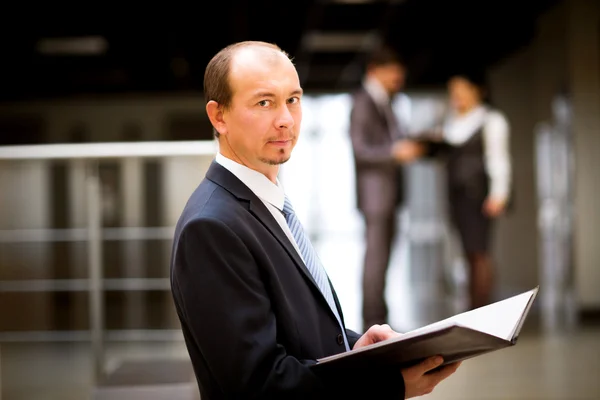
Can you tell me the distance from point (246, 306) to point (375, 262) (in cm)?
368

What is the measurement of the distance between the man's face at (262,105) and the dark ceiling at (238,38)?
6312 mm

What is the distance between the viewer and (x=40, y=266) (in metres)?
4.07

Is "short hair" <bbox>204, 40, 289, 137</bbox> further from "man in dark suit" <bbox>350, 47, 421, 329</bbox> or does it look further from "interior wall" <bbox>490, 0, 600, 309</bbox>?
"interior wall" <bbox>490, 0, 600, 309</bbox>

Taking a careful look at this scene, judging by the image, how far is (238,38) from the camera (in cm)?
816

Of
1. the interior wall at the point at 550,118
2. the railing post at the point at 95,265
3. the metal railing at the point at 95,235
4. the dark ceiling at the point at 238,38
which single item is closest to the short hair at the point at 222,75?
the metal railing at the point at 95,235

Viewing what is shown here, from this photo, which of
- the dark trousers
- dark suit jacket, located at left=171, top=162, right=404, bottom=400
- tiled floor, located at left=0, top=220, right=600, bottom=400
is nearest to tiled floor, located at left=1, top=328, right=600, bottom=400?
tiled floor, located at left=0, top=220, right=600, bottom=400

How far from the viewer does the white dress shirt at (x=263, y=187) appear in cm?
119

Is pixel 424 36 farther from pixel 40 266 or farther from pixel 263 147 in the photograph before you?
pixel 263 147

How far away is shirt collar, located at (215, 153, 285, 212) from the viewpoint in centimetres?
119

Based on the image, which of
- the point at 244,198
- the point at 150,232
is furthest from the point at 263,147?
the point at 150,232

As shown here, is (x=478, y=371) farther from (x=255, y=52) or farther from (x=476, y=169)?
(x=255, y=52)

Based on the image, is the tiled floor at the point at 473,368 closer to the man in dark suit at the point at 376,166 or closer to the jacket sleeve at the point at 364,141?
the man in dark suit at the point at 376,166

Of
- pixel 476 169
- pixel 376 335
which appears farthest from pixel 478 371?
pixel 376 335

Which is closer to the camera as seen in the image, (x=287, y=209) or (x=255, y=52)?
(x=255, y=52)
